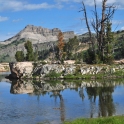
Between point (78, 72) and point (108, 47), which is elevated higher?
point (108, 47)

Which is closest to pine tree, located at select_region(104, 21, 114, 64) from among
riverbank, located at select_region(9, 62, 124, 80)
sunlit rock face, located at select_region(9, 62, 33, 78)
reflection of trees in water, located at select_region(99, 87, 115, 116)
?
riverbank, located at select_region(9, 62, 124, 80)

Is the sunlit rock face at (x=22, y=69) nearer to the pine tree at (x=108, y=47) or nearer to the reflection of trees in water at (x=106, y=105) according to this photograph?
the pine tree at (x=108, y=47)

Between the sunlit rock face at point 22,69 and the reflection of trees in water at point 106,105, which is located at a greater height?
the sunlit rock face at point 22,69

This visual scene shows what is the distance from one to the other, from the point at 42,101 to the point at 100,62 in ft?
141

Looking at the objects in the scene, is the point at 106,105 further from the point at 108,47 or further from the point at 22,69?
the point at 108,47

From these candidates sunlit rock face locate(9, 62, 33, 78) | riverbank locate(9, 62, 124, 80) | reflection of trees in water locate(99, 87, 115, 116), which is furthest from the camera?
sunlit rock face locate(9, 62, 33, 78)

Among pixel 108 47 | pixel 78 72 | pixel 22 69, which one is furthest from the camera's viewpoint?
pixel 108 47

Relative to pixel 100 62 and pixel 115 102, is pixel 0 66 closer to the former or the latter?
pixel 100 62

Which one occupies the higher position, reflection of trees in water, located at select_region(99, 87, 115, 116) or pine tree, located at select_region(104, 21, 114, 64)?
pine tree, located at select_region(104, 21, 114, 64)

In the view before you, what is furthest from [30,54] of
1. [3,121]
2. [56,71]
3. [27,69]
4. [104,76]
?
[3,121]

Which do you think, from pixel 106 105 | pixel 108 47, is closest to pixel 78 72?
pixel 108 47

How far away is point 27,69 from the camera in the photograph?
8231 cm

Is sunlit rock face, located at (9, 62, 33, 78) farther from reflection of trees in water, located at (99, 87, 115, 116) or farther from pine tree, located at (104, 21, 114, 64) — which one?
reflection of trees in water, located at (99, 87, 115, 116)

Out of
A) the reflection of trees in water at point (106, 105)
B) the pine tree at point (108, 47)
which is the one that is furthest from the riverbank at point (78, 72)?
the reflection of trees in water at point (106, 105)
